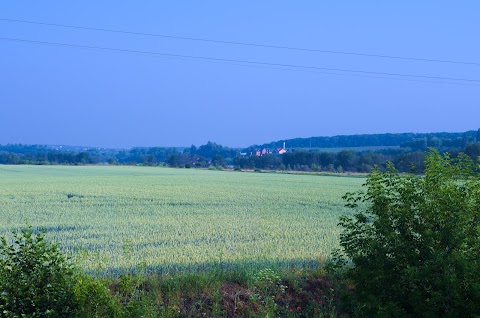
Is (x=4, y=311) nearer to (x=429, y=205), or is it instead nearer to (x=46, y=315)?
(x=46, y=315)

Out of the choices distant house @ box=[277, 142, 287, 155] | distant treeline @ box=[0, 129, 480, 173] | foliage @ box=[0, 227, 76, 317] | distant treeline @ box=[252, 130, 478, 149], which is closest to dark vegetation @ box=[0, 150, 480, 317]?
foliage @ box=[0, 227, 76, 317]

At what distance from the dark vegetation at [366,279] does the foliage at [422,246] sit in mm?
15

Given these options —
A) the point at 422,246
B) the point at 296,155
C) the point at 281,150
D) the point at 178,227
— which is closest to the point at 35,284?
the point at 422,246

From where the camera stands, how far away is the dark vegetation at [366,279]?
24.2ft

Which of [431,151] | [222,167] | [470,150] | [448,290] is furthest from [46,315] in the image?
[222,167]

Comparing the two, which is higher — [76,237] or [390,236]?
[390,236]

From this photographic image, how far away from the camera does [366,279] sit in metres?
8.61

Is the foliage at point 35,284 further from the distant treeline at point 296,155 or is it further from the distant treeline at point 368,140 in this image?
the distant treeline at point 368,140

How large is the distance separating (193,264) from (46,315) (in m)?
4.94

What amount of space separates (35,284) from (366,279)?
191 inches

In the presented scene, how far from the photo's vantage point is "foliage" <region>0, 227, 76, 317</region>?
7.24 meters

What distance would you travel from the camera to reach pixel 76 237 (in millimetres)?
17234

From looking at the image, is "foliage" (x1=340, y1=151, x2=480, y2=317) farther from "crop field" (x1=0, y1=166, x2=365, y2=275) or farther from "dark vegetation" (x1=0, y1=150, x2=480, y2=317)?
"crop field" (x1=0, y1=166, x2=365, y2=275)

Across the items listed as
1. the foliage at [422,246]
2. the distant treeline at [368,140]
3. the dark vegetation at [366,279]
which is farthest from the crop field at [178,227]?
the distant treeline at [368,140]
